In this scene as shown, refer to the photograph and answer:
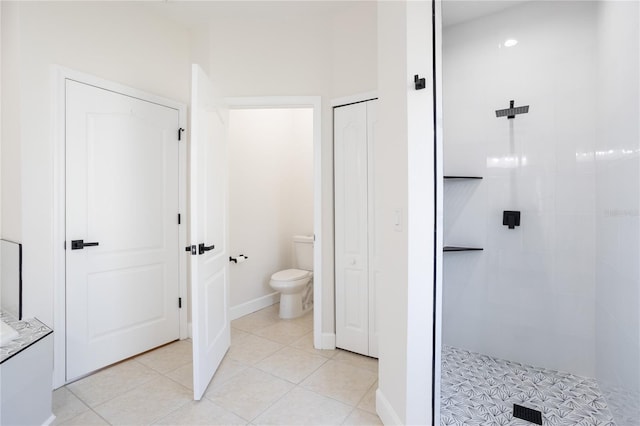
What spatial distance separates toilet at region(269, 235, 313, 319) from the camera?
329cm

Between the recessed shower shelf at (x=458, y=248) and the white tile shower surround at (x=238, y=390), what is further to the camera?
the recessed shower shelf at (x=458, y=248)

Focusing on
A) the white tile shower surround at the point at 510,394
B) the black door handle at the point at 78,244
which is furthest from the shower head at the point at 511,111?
the black door handle at the point at 78,244

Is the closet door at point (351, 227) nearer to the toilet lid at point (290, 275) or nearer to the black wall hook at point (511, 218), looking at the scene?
the toilet lid at point (290, 275)

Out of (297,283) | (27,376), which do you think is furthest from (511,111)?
(27,376)

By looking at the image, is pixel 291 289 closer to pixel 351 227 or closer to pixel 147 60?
pixel 351 227

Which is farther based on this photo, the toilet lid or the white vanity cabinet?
the toilet lid

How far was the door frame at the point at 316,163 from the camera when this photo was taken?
8.61 feet

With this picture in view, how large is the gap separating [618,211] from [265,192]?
3.05 m

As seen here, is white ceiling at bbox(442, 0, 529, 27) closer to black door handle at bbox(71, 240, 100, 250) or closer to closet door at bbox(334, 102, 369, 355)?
closet door at bbox(334, 102, 369, 355)

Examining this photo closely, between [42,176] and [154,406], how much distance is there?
157cm

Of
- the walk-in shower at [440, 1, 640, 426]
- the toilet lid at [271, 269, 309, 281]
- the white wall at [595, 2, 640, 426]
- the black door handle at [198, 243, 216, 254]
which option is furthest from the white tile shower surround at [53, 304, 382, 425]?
the white wall at [595, 2, 640, 426]

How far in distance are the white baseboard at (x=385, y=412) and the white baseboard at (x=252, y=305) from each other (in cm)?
188

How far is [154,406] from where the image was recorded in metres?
1.86

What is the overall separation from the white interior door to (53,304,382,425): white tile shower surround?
24 centimetres
